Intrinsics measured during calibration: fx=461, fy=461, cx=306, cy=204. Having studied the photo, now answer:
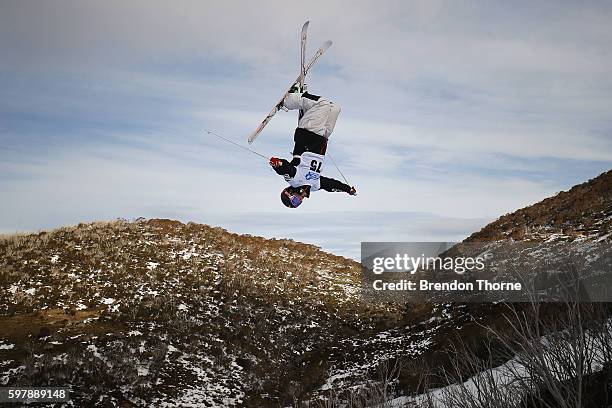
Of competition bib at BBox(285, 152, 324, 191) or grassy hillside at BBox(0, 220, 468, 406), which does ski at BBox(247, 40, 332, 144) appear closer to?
competition bib at BBox(285, 152, 324, 191)

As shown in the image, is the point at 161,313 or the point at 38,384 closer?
the point at 38,384

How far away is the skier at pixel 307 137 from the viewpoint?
24.0ft

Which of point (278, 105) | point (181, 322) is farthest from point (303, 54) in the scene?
point (181, 322)

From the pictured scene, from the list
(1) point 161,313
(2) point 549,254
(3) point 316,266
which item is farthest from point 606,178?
(1) point 161,313

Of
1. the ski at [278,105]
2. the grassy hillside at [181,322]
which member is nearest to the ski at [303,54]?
the ski at [278,105]

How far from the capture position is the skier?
7310mm

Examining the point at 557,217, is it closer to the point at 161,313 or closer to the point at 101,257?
the point at 161,313

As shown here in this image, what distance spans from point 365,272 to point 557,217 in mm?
12221

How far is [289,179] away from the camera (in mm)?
7543

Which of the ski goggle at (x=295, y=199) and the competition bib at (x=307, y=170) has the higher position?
the competition bib at (x=307, y=170)

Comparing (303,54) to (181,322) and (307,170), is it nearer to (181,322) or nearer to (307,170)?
(307,170)

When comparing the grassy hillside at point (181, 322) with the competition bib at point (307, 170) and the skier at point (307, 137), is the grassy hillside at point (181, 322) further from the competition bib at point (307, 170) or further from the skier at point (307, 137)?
the skier at point (307, 137)

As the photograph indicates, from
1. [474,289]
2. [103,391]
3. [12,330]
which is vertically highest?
[474,289]

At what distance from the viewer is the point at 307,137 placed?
742 cm
